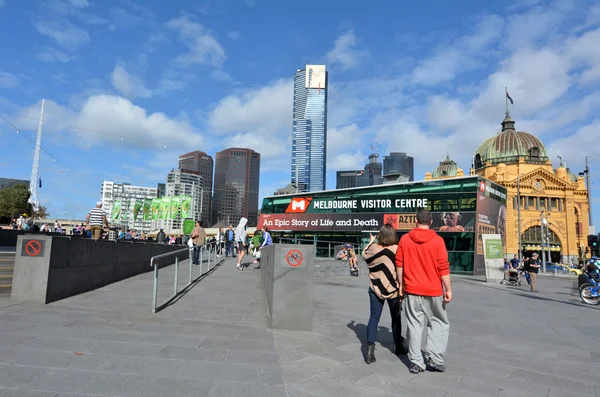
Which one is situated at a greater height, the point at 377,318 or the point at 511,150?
the point at 511,150

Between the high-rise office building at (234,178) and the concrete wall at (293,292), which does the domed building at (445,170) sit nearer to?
the high-rise office building at (234,178)

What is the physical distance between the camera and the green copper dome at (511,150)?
249ft

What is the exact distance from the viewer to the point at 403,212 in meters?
39.2

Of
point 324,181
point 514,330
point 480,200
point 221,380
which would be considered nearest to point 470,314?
point 514,330

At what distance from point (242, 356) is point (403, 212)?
120ft

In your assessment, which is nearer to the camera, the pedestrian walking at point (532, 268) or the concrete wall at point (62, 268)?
the concrete wall at point (62, 268)

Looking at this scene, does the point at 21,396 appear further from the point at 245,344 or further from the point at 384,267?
the point at 384,267

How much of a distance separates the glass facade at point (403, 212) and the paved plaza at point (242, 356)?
81.5 feet

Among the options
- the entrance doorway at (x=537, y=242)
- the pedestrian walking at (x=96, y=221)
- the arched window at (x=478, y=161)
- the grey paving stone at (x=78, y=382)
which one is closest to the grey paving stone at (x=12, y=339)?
the grey paving stone at (x=78, y=382)

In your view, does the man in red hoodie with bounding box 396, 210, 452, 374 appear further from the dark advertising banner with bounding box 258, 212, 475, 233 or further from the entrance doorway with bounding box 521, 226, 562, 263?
the entrance doorway with bounding box 521, 226, 562, 263

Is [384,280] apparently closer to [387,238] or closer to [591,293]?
[387,238]

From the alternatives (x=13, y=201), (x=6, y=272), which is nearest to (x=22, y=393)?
(x=6, y=272)

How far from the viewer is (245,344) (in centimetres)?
476

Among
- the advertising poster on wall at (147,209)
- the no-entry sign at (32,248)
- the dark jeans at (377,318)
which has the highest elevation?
the advertising poster on wall at (147,209)
